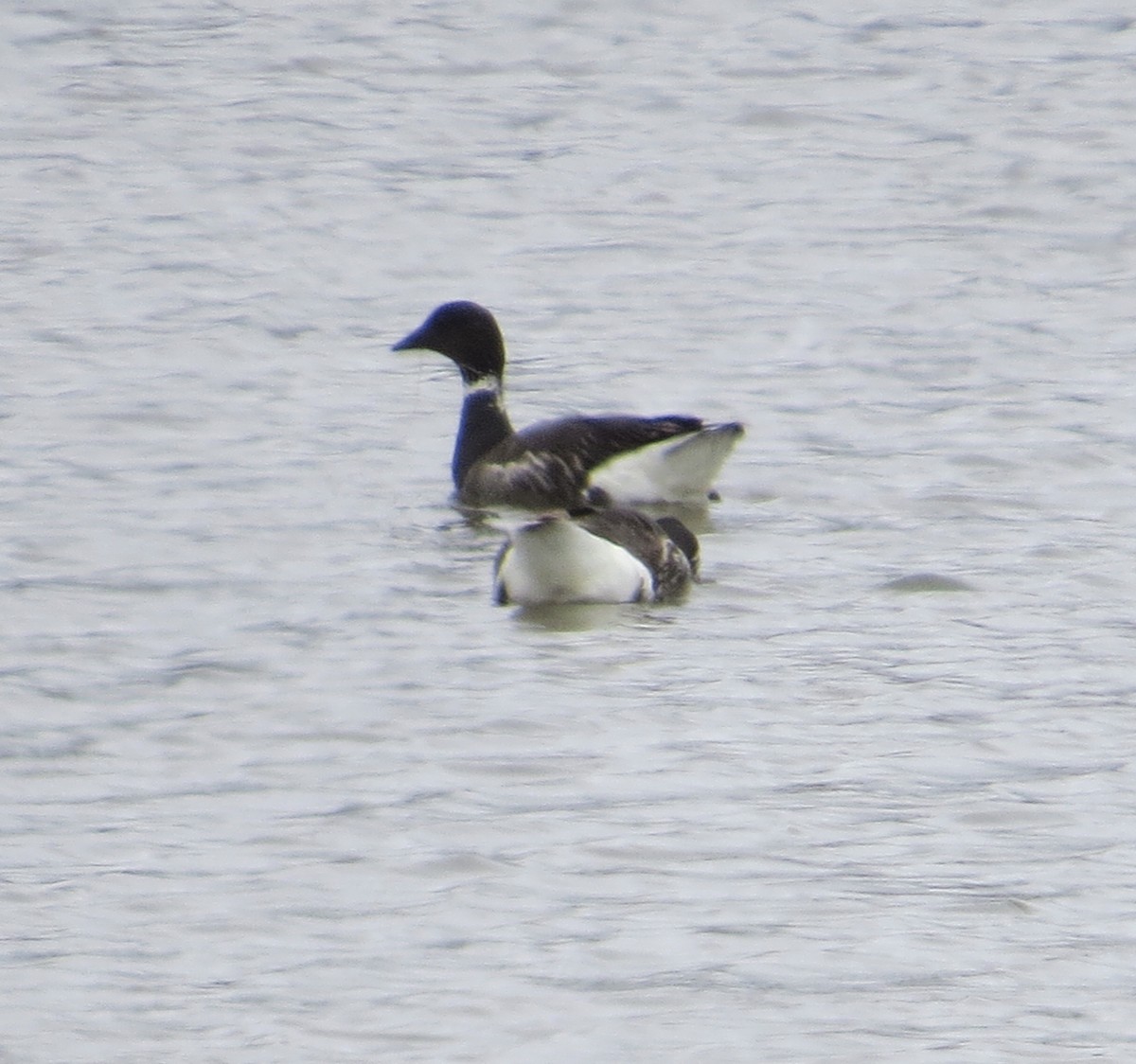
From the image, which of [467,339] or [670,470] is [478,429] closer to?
[467,339]

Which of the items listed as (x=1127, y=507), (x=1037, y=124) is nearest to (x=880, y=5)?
(x=1037, y=124)

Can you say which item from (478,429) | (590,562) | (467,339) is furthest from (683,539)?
(467,339)

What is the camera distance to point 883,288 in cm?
1529

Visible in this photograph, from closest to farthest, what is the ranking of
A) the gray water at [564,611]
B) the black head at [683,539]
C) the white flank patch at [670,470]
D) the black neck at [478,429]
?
the gray water at [564,611] → the black head at [683,539] → the white flank patch at [670,470] → the black neck at [478,429]

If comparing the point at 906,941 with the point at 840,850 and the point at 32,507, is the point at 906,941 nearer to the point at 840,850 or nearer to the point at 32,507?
the point at 840,850

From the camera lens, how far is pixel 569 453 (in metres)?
12.2

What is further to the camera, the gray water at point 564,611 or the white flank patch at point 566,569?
the white flank patch at point 566,569

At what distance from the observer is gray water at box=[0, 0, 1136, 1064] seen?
6656 millimetres

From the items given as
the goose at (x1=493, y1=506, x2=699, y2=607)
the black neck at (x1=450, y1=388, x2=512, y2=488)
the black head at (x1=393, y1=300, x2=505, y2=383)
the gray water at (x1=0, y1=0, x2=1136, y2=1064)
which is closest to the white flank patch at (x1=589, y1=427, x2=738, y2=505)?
the gray water at (x1=0, y1=0, x2=1136, y2=1064)

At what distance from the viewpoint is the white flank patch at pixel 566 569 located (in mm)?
10094

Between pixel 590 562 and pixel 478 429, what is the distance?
101 inches

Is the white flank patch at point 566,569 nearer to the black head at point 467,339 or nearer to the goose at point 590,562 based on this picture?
the goose at point 590,562

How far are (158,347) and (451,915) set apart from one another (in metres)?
7.70

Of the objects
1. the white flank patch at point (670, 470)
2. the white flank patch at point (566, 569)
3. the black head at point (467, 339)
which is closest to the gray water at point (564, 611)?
the white flank patch at point (566, 569)
